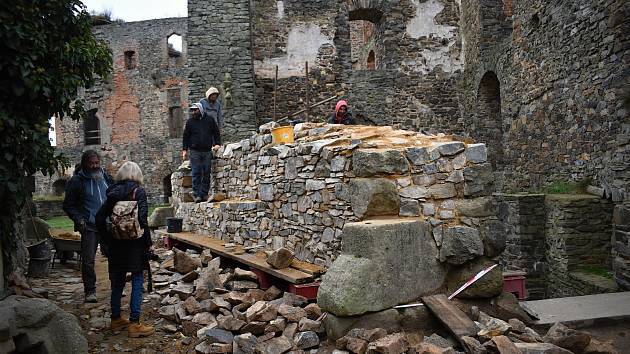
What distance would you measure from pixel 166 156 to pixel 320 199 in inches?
765

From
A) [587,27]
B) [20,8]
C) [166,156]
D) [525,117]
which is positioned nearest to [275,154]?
[20,8]

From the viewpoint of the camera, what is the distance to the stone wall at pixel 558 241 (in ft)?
23.8

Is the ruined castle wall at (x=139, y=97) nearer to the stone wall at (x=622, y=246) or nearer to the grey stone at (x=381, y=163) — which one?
the stone wall at (x=622, y=246)

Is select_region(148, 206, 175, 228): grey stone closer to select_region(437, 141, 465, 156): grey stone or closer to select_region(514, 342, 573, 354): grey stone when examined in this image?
select_region(437, 141, 465, 156): grey stone

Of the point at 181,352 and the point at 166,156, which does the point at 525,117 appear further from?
the point at 166,156

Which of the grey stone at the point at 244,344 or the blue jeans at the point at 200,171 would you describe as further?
the blue jeans at the point at 200,171

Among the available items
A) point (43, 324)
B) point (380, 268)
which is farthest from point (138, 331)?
point (380, 268)

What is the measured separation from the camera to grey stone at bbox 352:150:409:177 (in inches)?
177

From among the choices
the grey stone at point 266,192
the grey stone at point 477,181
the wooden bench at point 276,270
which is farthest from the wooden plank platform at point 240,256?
the grey stone at point 477,181

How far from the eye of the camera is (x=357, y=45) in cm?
2106

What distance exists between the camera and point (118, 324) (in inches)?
184

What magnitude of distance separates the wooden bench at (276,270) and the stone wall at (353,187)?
185 mm

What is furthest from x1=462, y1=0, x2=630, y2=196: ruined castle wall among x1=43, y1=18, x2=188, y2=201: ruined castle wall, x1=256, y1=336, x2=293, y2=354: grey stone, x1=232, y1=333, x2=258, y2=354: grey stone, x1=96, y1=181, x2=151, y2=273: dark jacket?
x1=43, y1=18, x2=188, y2=201: ruined castle wall

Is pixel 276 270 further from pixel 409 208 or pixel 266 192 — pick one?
pixel 409 208
